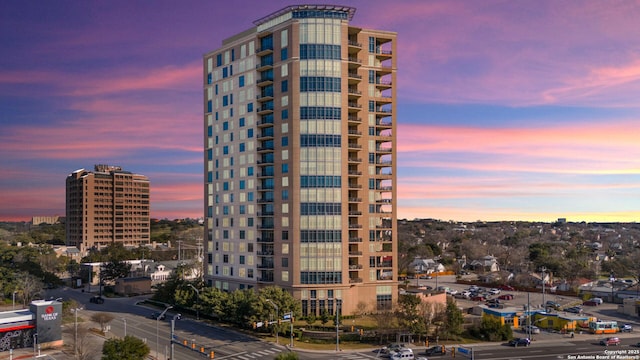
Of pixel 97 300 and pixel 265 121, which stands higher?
pixel 265 121

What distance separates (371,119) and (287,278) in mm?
37580

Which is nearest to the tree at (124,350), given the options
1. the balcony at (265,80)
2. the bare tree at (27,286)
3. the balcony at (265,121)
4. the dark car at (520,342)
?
the balcony at (265,121)

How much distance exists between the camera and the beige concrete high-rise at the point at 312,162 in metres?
102

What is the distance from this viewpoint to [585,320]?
101688 millimetres

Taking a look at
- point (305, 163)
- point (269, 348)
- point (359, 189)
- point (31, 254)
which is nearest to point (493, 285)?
point (359, 189)

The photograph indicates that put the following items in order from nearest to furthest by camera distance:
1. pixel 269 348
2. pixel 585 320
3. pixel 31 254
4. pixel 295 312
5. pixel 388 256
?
pixel 269 348, pixel 295 312, pixel 585 320, pixel 388 256, pixel 31 254

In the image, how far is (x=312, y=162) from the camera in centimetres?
10288

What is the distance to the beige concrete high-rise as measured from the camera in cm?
10244

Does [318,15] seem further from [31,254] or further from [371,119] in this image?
[31,254]

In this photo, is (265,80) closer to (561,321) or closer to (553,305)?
(561,321)

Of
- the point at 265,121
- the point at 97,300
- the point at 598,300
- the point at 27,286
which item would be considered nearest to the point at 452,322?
the point at 265,121

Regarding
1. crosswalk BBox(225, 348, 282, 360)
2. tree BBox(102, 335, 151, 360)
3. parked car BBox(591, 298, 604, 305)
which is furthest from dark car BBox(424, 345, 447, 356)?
parked car BBox(591, 298, 604, 305)

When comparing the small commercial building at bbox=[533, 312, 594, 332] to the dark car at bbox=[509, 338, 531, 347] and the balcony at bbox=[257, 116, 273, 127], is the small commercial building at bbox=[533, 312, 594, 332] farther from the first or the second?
the balcony at bbox=[257, 116, 273, 127]

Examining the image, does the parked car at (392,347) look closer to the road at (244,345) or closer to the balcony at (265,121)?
the road at (244,345)
